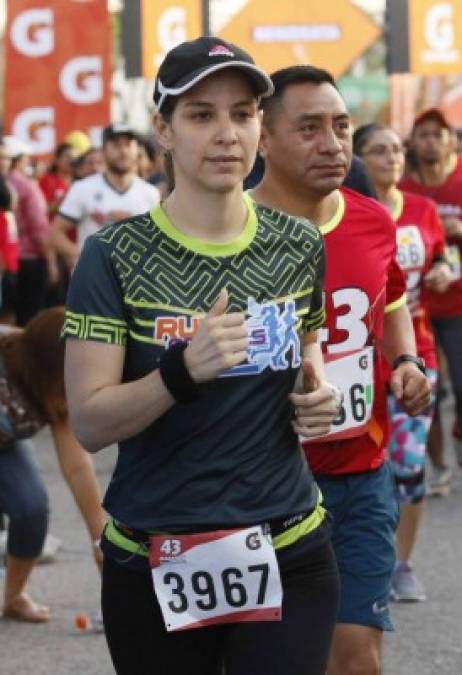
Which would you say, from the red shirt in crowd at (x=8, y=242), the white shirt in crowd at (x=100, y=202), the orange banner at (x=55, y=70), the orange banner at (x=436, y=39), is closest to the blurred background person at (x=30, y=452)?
the white shirt in crowd at (x=100, y=202)

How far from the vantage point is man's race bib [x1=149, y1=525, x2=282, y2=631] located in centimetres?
381

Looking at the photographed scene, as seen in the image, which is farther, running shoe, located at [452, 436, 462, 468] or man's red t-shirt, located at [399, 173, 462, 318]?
running shoe, located at [452, 436, 462, 468]

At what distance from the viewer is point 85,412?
373 cm

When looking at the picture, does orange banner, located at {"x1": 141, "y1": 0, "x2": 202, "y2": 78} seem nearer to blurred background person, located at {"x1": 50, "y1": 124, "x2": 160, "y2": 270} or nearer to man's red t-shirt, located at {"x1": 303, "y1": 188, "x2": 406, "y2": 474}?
blurred background person, located at {"x1": 50, "y1": 124, "x2": 160, "y2": 270}

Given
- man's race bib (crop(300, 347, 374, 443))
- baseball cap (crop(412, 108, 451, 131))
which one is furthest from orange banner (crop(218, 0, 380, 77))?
man's race bib (crop(300, 347, 374, 443))

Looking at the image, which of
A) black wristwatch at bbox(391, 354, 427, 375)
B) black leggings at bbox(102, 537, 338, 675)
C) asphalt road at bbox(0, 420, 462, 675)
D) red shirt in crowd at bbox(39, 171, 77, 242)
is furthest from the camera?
red shirt in crowd at bbox(39, 171, 77, 242)

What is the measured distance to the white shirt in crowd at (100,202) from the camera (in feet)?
38.5

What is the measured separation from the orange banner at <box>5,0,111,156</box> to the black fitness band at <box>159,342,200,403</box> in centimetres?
1206

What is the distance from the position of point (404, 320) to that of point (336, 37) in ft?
50.2

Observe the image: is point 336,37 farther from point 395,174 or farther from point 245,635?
point 245,635

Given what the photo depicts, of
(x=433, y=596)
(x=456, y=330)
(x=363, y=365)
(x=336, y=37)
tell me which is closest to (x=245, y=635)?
→ (x=363, y=365)

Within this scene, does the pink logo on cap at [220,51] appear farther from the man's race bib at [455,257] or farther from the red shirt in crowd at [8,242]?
the red shirt in crowd at [8,242]

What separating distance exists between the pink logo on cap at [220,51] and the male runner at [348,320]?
4.05 ft

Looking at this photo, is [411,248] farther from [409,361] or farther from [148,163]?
[148,163]
